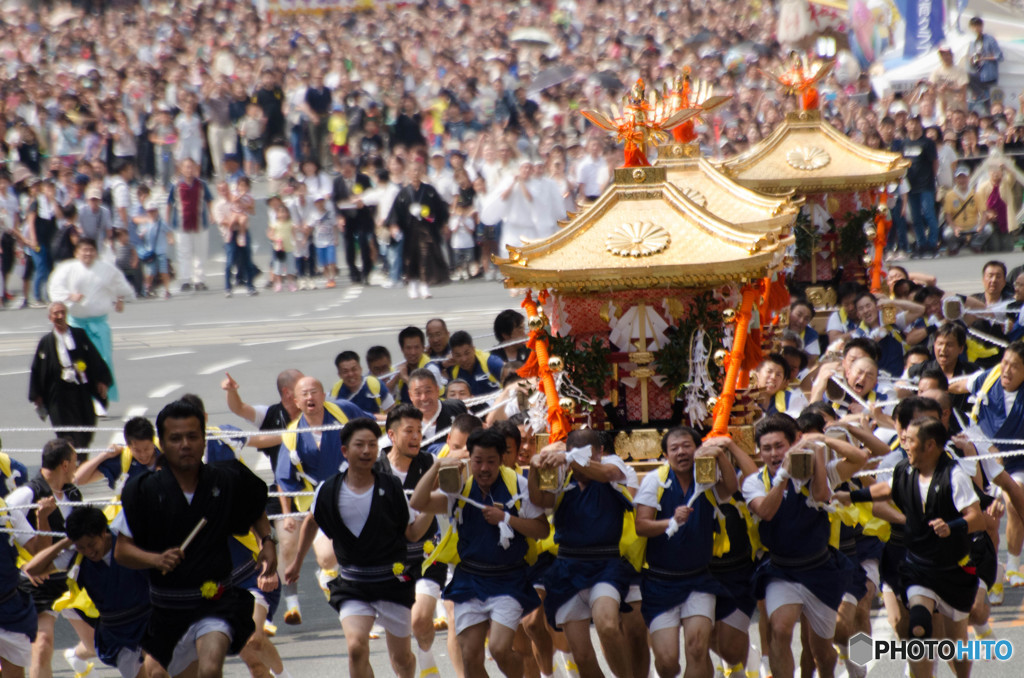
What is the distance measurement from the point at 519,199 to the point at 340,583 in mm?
13276

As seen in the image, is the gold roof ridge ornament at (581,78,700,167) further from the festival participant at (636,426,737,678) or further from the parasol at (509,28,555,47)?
the parasol at (509,28,555,47)

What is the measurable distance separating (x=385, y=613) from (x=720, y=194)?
17.9ft

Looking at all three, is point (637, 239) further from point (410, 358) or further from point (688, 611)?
point (410, 358)

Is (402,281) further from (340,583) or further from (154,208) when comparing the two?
(340,583)

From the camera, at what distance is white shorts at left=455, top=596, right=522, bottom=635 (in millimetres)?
7156

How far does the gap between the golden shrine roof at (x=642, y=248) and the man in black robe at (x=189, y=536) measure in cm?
262

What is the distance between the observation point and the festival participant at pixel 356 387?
35.9 ft

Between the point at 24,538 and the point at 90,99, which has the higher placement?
the point at 90,99

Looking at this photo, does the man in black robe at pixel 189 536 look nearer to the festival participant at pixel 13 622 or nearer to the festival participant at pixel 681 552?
the festival participant at pixel 13 622

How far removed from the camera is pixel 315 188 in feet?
69.7

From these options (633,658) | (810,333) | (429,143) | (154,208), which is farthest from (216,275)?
(633,658)

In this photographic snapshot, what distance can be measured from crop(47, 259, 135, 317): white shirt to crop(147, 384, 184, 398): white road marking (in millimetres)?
1546

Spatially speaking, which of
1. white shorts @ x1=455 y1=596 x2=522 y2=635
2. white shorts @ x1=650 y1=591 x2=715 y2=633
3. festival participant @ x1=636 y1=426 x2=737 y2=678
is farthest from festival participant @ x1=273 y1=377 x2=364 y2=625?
white shorts @ x1=650 y1=591 x2=715 y2=633

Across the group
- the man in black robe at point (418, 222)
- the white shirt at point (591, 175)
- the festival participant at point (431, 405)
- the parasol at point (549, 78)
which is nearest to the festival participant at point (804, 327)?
the festival participant at point (431, 405)
